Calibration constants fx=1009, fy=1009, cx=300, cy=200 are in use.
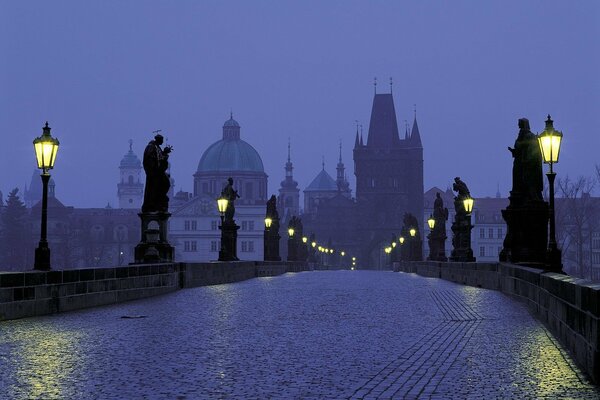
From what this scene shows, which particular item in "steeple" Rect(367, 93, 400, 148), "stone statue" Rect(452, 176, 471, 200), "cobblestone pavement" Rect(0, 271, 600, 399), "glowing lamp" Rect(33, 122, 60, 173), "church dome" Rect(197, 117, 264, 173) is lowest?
"cobblestone pavement" Rect(0, 271, 600, 399)

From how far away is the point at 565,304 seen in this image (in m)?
12.2

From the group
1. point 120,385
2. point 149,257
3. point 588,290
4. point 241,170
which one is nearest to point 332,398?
point 120,385

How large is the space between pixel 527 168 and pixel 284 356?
15542 millimetres

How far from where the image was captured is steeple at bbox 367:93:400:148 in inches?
7279

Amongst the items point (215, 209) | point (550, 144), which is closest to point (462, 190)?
point (550, 144)

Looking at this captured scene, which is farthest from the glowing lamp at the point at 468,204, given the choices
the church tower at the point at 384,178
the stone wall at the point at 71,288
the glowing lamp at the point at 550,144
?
the church tower at the point at 384,178

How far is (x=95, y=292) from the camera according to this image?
2081 centimetres

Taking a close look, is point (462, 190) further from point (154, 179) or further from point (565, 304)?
point (565, 304)

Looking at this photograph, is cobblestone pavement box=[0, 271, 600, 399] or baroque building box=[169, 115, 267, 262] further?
baroque building box=[169, 115, 267, 262]

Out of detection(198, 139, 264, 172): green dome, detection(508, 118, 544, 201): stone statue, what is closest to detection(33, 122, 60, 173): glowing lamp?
detection(508, 118, 544, 201): stone statue

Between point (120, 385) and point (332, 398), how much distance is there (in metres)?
2.03

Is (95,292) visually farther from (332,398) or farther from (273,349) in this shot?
(332,398)

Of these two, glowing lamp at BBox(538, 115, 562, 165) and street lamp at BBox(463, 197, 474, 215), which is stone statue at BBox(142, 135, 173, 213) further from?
street lamp at BBox(463, 197, 474, 215)

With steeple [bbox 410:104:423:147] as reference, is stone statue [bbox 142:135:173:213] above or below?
below
